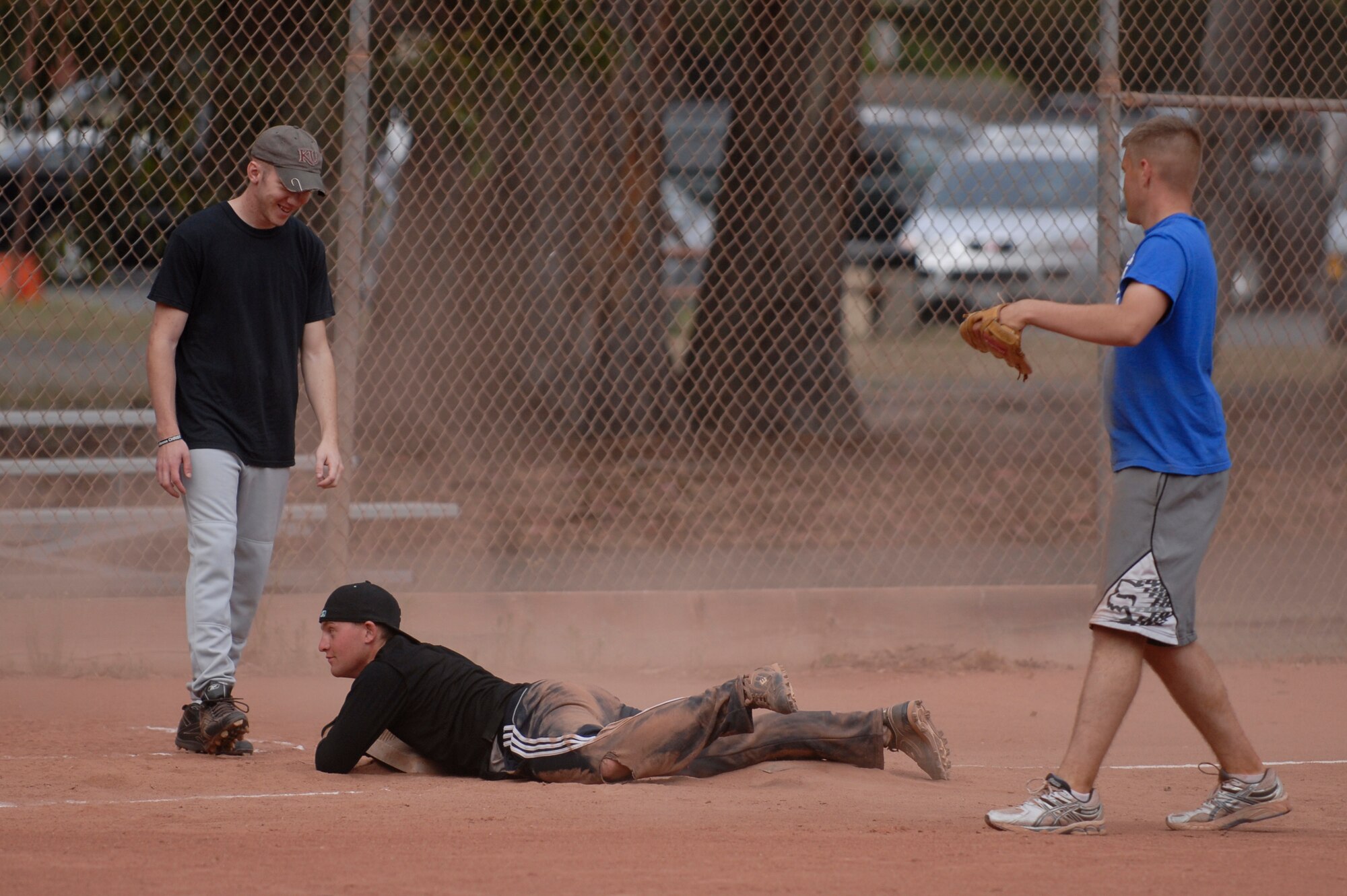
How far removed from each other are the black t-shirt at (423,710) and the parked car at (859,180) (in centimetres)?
694

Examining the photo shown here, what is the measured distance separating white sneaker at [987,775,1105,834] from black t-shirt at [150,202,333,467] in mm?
2749

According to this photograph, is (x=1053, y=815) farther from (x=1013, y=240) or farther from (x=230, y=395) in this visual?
(x=1013, y=240)

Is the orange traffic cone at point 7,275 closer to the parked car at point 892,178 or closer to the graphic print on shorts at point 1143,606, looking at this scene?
the graphic print on shorts at point 1143,606

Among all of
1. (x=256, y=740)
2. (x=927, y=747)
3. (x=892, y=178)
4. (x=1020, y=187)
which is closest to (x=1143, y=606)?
(x=927, y=747)

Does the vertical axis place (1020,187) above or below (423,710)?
above

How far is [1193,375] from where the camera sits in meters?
3.91

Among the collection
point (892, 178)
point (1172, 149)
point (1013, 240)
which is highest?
point (892, 178)

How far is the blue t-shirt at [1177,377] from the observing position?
388 cm

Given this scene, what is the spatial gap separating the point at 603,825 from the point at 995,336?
1735 millimetres

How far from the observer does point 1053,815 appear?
12.5 feet

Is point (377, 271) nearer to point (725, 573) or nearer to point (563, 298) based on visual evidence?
point (563, 298)

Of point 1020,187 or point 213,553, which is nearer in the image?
point 213,553

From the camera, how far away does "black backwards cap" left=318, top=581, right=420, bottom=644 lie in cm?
449

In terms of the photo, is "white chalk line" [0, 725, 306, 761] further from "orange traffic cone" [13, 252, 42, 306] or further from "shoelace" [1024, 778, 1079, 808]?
"orange traffic cone" [13, 252, 42, 306]
